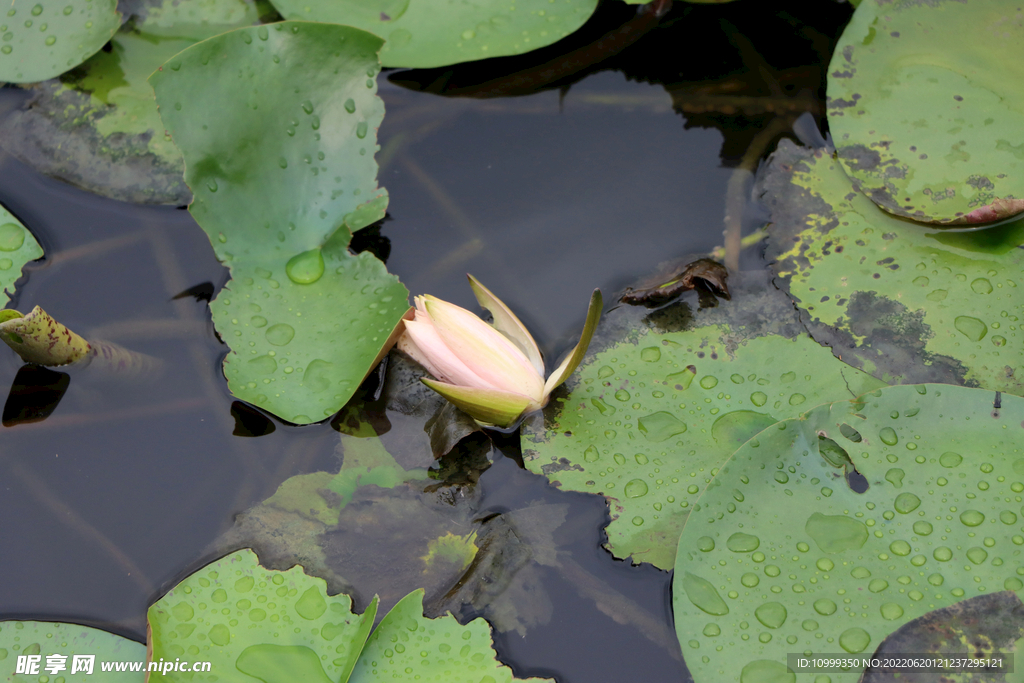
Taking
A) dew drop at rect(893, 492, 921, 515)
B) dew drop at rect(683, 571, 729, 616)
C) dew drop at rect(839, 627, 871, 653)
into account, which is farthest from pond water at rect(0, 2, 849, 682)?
dew drop at rect(893, 492, 921, 515)

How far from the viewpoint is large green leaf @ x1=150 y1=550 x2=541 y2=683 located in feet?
4.73

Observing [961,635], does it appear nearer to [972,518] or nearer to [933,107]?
[972,518]

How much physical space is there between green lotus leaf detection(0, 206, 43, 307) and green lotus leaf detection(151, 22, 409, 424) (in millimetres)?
685

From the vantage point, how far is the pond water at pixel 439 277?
5.37 ft

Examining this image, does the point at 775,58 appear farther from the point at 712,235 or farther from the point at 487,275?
the point at 487,275

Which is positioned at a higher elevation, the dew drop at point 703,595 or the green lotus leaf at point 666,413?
the green lotus leaf at point 666,413

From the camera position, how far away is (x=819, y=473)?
57.8 inches

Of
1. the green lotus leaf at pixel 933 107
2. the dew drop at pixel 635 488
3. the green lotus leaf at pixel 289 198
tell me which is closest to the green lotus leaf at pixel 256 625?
the green lotus leaf at pixel 289 198

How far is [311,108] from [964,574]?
2.00 meters

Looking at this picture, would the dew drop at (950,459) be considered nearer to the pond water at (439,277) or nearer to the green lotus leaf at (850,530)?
the green lotus leaf at (850,530)

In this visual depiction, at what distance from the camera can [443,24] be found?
2.03 meters

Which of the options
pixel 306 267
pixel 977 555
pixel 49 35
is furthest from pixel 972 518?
pixel 49 35

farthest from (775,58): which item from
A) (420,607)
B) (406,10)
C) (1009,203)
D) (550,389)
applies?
(420,607)

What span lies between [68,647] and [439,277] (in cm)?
137
